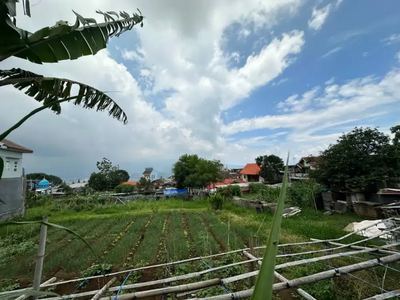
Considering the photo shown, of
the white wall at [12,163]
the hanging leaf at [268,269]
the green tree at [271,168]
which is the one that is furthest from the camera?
the green tree at [271,168]

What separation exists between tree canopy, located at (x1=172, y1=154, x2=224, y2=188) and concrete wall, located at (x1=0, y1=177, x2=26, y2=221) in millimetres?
12205

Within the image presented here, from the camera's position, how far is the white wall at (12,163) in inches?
397

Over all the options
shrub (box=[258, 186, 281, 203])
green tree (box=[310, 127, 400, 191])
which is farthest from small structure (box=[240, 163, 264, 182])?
green tree (box=[310, 127, 400, 191])

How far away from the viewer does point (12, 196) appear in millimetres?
9000

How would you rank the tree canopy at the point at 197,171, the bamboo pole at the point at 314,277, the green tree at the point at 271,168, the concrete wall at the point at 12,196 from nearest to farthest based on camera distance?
the bamboo pole at the point at 314,277, the concrete wall at the point at 12,196, the tree canopy at the point at 197,171, the green tree at the point at 271,168

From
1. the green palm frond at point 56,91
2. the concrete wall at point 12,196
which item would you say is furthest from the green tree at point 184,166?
the green palm frond at point 56,91

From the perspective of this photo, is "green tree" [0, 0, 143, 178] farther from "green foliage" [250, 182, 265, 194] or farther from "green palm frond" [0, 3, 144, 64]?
"green foliage" [250, 182, 265, 194]

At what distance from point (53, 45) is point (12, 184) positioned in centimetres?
1094

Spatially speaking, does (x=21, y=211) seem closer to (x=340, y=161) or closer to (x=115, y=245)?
(x=115, y=245)

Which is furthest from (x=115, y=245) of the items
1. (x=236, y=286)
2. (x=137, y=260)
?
(x=236, y=286)

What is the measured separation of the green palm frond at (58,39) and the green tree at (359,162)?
44.5ft

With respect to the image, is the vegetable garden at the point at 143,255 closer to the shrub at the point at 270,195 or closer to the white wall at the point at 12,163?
the white wall at the point at 12,163

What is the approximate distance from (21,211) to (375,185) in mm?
18212

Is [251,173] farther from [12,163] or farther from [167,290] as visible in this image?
[167,290]
